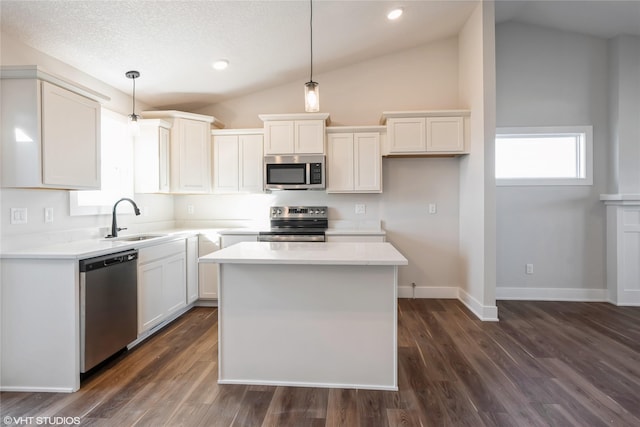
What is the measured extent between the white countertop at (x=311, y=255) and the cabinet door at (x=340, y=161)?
1.57m

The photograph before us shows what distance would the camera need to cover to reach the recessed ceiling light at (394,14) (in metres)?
3.08

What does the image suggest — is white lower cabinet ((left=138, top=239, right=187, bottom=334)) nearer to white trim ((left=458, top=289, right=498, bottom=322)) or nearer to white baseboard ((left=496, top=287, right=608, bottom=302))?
white trim ((left=458, top=289, right=498, bottom=322))

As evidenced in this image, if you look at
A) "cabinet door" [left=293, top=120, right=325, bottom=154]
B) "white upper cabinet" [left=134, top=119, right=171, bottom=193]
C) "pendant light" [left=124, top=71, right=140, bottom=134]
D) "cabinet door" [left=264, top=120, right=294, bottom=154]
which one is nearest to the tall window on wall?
"white upper cabinet" [left=134, top=119, right=171, bottom=193]

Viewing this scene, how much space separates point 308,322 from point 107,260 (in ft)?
5.06

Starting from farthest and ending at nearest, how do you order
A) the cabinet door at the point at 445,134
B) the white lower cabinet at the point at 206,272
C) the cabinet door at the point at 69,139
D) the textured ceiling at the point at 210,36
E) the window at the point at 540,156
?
the window at the point at 540,156
the white lower cabinet at the point at 206,272
the cabinet door at the point at 445,134
the textured ceiling at the point at 210,36
the cabinet door at the point at 69,139

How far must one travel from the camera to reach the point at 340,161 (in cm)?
380

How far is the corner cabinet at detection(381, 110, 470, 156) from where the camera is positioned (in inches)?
140

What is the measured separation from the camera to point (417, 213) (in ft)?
13.2

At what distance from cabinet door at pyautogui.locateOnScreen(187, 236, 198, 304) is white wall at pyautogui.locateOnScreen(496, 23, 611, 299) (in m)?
3.75

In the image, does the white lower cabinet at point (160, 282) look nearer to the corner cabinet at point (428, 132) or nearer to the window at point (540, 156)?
the corner cabinet at point (428, 132)

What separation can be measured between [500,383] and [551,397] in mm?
276

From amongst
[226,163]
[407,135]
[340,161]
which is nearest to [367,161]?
[340,161]

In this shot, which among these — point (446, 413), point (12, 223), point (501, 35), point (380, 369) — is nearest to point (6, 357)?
point (12, 223)

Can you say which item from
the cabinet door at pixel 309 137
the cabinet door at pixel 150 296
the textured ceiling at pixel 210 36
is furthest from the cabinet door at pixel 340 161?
the cabinet door at pixel 150 296
